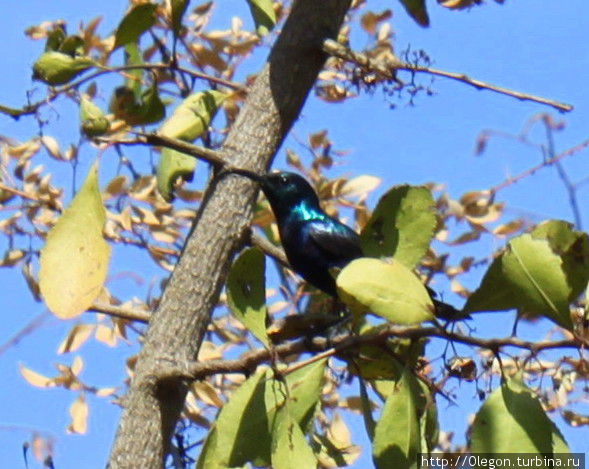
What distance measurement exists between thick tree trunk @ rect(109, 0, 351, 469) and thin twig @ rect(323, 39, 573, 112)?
4 cm

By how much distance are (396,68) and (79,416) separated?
1.60m

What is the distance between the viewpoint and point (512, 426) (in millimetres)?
1218

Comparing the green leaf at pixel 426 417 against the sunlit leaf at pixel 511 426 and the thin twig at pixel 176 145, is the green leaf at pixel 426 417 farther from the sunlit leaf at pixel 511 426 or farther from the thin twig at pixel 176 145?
the thin twig at pixel 176 145

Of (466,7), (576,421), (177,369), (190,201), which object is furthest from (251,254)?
(190,201)

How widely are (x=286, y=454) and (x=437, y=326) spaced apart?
0.74 feet


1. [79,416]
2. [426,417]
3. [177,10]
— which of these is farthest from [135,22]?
[79,416]

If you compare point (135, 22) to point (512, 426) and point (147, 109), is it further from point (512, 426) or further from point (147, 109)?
point (512, 426)

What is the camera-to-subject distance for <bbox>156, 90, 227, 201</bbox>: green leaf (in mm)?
1710

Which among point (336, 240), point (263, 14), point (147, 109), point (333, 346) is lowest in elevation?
point (333, 346)

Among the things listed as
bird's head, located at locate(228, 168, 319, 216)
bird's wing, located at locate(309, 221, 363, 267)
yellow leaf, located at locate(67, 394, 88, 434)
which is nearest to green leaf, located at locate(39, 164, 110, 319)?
bird's head, located at locate(228, 168, 319, 216)

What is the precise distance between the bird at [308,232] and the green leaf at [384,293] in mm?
1207

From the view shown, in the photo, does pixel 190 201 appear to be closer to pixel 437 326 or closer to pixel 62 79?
pixel 62 79

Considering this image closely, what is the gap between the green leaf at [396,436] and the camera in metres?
1.29

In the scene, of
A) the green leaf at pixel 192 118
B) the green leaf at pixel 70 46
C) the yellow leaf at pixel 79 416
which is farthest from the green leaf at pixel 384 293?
the yellow leaf at pixel 79 416
